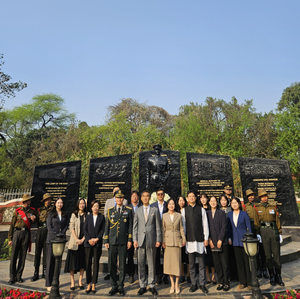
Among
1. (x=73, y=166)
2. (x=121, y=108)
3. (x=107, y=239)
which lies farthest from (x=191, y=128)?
(x=107, y=239)

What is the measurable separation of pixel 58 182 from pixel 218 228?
6675 millimetres

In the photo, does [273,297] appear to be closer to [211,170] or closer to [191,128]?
[211,170]

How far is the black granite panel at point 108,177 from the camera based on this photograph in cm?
876

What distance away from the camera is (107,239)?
4.33 m

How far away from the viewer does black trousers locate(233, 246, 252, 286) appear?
13.9 feet

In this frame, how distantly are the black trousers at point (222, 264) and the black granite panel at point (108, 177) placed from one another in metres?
4.72

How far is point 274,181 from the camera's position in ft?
29.2

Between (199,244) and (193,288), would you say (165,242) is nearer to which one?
(199,244)

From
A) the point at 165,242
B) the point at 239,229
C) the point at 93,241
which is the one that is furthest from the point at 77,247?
the point at 239,229

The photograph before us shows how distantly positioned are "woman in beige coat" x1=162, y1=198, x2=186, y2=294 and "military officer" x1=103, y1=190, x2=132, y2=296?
678mm

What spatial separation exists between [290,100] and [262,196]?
30.0m

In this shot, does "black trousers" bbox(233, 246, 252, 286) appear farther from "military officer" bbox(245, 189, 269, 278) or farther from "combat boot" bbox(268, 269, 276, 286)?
"military officer" bbox(245, 189, 269, 278)

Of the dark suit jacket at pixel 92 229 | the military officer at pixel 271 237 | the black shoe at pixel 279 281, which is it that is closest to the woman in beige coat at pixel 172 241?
the dark suit jacket at pixel 92 229

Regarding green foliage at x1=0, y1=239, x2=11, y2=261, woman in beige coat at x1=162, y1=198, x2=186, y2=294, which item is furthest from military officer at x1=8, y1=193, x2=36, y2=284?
green foliage at x1=0, y1=239, x2=11, y2=261
